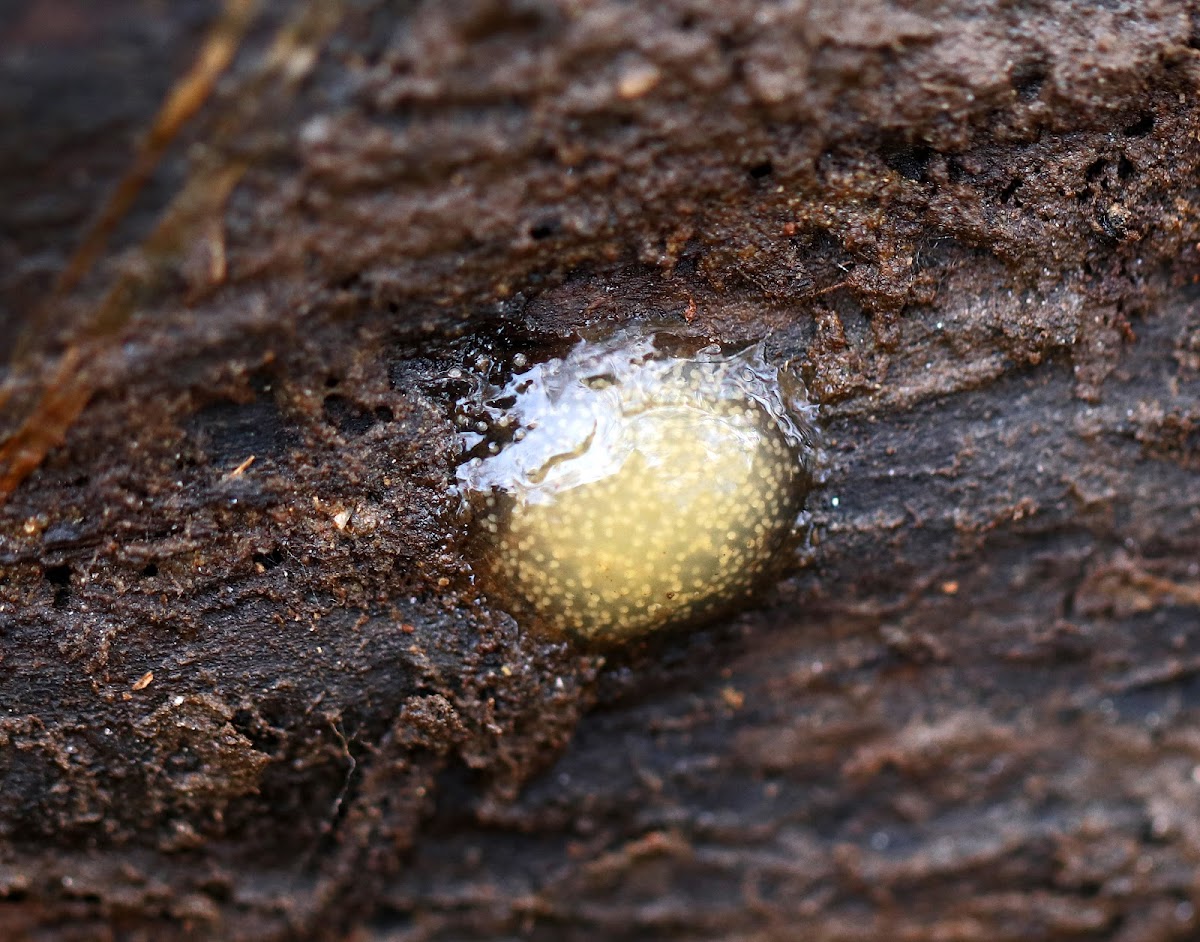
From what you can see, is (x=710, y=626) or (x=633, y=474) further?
(x=710, y=626)

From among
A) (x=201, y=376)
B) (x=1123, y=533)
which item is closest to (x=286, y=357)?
(x=201, y=376)

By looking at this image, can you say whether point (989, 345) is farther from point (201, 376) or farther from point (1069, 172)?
point (201, 376)

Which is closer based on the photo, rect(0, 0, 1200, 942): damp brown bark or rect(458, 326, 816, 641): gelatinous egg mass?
rect(0, 0, 1200, 942): damp brown bark

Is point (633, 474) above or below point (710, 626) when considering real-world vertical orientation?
above

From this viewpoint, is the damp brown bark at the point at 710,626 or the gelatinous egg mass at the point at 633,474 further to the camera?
the gelatinous egg mass at the point at 633,474
